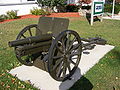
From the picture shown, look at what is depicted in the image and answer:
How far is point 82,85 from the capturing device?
11.6 feet

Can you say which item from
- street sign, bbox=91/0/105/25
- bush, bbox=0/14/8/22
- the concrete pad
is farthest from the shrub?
the concrete pad

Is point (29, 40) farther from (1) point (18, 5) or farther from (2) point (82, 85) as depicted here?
(1) point (18, 5)

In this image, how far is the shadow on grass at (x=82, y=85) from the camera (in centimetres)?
346

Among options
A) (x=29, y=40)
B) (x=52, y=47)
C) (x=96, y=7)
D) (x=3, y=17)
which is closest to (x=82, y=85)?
(x=52, y=47)

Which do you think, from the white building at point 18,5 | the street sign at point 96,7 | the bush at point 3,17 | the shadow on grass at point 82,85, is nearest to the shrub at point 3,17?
the bush at point 3,17

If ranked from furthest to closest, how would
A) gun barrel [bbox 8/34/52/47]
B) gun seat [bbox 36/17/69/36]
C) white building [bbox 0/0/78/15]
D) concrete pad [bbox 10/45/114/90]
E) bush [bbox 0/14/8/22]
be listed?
1. white building [bbox 0/0/78/15]
2. bush [bbox 0/14/8/22]
3. gun seat [bbox 36/17/69/36]
4. concrete pad [bbox 10/45/114/90]
5. gun barrel [bbox 8/34/52/47]

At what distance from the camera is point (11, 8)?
13.0 m

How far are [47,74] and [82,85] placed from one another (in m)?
→ 0.82

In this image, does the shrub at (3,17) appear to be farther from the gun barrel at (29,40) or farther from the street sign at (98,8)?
the gun barrel at (29,40)

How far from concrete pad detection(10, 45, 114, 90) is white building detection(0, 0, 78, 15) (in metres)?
9.42

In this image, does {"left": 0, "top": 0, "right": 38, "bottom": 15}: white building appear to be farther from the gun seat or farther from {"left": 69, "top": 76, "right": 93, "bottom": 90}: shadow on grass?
{"left": 69, "top": 76, "right": 93, "bottom": 90}: shadow on grass

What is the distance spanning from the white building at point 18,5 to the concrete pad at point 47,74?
942 cm

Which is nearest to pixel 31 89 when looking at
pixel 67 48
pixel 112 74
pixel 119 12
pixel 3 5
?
pixel 67 48

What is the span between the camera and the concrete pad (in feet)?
11.1
